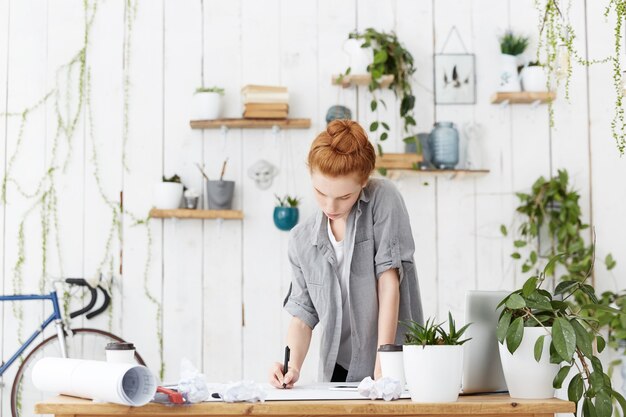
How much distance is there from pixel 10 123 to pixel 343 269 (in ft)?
7.38

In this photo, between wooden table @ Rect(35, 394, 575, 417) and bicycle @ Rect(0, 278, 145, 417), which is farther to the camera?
bicycle @ Rect(0, 278, 145, 417)

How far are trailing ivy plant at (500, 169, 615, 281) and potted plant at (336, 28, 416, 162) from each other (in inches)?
25.5

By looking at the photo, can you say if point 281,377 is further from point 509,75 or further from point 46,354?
point 509,75

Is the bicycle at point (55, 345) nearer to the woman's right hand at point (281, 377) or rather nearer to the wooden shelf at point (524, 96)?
the woman's right hand at point (281, 377)

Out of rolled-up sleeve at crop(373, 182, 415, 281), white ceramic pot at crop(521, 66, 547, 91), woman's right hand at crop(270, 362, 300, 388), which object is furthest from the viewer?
white ceramic pot at crop(521, 66, 547, 91)

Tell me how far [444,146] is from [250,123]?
0.91m

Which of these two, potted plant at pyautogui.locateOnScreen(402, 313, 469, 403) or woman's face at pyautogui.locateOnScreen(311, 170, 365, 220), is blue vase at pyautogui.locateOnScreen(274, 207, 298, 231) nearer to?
woman's face at pyautogui.locateOnScreen(311, 170, 365, 220)

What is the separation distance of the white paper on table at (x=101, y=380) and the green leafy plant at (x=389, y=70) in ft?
8.04

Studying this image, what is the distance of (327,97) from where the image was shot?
4125mm

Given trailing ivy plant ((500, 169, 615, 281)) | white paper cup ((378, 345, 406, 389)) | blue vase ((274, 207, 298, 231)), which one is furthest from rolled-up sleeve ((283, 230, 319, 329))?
trailing ivy plant ((500, 169, 615, 281))

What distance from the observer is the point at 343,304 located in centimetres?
253

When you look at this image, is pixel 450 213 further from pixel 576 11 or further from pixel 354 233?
pixel 354 233

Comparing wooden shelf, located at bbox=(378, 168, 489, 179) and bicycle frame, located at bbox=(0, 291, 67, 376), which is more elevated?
wooden shelf, located at bbox=(378, 168, 489, 179)

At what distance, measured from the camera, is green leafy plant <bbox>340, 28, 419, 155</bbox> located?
3982 mm
